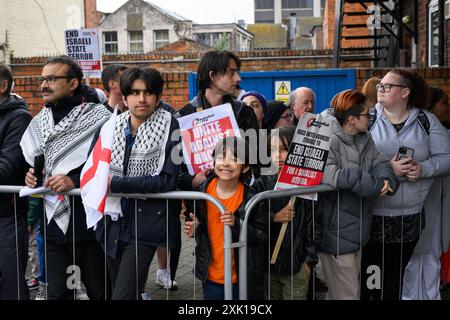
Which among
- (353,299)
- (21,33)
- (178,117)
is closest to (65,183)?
(178,117)

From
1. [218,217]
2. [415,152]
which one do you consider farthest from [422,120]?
[218,217]

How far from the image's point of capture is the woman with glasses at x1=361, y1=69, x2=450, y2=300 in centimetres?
410

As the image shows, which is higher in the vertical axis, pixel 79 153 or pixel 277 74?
pixel 277 74

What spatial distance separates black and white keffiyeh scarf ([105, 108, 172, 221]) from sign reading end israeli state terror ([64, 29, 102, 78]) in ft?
13.6

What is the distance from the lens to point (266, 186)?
12.5ft

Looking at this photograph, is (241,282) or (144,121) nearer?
(241,282)

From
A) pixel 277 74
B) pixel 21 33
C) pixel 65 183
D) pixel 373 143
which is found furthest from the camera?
pixel 21 33

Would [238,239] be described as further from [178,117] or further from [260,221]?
[178,117]

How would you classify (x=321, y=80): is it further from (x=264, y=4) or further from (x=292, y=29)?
(x=264, y=4)

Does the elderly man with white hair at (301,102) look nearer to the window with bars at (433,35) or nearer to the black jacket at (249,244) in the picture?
the black jacket at (249,244)

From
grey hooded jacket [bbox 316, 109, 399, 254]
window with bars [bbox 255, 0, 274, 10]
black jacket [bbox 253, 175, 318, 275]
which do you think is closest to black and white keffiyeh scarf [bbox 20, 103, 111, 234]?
black jacket [bbox 253, 175, 318, 275]

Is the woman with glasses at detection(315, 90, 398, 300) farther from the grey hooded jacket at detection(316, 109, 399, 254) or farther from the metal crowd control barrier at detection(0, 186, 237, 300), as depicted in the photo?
the metal crowd control barrier at detection(0, 186, 237, 300)

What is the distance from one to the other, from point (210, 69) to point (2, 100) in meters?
1.50

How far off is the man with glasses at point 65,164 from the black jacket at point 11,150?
0.45 feet
